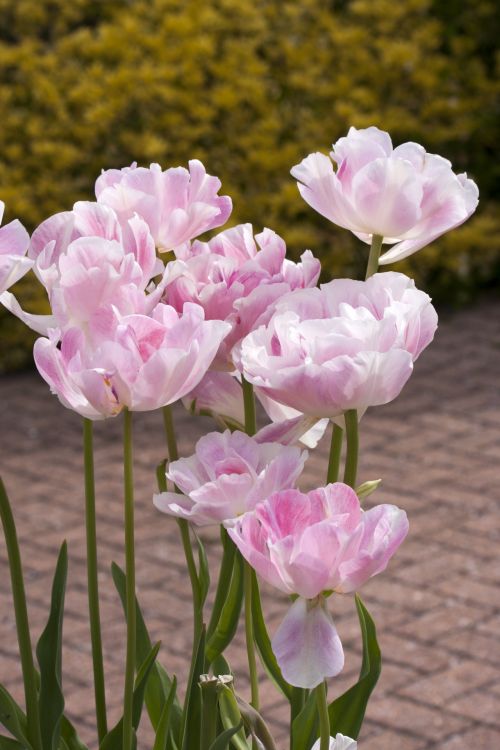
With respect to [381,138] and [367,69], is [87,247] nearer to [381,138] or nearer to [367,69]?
[381,138]

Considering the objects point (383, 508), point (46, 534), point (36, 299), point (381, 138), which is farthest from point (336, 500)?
point (36, 299)

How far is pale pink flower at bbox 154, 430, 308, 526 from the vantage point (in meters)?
1.08

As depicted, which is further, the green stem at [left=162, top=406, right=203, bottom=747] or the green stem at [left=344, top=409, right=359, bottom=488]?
the green stem at [left=162, top=406, right=203, bottom=747]

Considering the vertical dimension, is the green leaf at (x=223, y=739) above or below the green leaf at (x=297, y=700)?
above

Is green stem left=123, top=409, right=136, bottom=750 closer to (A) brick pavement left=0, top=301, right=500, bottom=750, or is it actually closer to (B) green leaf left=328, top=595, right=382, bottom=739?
(B) green leaf left=328, top=595, right=382, bottom=739

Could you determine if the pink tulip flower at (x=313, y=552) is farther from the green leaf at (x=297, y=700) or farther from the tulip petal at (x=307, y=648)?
the green leaf at (x=297, y=700)

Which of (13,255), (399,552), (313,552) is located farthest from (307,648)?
(399,552)

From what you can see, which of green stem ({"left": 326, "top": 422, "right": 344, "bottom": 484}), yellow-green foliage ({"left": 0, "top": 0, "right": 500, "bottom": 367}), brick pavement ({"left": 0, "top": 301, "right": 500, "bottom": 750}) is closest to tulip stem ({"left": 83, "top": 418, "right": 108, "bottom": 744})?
green stem ({"left": 326, "top": 422, "right": 344, "bottom": 484})

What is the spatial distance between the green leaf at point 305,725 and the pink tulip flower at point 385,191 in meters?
0.42

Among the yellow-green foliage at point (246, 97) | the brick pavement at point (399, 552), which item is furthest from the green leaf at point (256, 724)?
the yellow-green foliage at point (246, 97)

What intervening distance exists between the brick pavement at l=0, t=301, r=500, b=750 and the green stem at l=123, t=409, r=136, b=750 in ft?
6.80

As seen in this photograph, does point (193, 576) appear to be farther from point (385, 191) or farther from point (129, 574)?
point (385, 191)

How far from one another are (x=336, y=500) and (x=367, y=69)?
19.2 feet

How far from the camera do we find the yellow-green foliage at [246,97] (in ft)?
19.6
